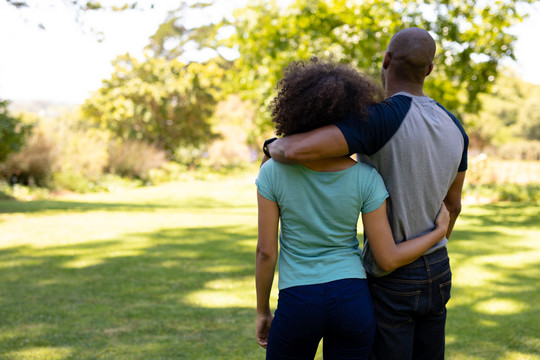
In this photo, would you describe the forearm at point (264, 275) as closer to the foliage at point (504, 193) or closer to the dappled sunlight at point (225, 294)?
the dappled sunlight at point (225, 294)

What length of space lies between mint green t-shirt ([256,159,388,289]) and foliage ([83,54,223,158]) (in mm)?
21694

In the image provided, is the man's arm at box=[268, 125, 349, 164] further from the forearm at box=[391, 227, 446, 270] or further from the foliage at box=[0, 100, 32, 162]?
the foliage at box=[0, 100, 32, 162]

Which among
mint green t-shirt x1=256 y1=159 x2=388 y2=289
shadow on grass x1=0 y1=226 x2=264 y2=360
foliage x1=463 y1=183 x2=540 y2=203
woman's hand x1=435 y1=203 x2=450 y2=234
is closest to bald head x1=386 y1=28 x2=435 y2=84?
mint green t-shirt x1=256 y1=159 x2=388 y2=289

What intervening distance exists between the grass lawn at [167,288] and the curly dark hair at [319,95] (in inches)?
93.9

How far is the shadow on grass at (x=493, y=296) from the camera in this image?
384 cm

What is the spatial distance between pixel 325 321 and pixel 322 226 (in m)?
0.33

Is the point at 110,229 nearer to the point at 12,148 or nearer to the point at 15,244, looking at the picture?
the point at 15,244

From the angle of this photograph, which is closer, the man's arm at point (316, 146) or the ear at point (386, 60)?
the man's arm at point (316, 146)

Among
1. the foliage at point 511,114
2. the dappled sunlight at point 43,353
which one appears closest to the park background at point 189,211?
the dappled sunlight at point 43,353

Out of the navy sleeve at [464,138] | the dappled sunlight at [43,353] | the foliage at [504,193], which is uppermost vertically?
the navy sleeve at [464,138]

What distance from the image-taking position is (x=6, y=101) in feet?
34.9

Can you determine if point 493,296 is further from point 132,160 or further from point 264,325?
point 132,160

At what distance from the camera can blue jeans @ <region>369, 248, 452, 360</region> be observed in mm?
1905

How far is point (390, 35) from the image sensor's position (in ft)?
33.7
